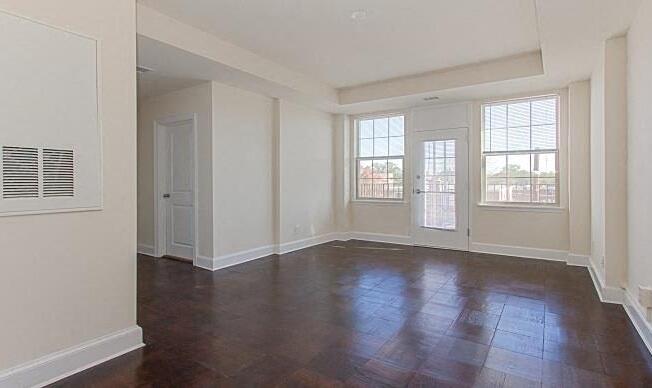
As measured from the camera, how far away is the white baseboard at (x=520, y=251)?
199 inches

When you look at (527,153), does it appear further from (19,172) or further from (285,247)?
(19,172)

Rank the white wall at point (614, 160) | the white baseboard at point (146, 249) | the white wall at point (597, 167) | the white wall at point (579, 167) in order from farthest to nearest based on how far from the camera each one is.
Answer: the white baseboard at point (146, 249), the white wall at point (579, 167), the white wall at point (597, 167), the white wall at point (614, 160)

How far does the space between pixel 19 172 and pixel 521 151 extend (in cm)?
569

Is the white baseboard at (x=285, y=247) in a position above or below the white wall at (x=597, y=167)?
below

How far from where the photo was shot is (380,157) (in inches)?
264

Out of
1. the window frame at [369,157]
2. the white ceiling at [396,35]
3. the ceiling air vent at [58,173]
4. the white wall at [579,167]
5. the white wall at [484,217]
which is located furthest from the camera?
the window frame at [369,157]

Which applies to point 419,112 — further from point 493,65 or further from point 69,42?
point 69,42

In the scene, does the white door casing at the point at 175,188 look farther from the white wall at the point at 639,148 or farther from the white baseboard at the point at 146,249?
the white wall at the point at 639,148

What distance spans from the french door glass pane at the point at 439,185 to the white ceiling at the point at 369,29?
157 centimetres

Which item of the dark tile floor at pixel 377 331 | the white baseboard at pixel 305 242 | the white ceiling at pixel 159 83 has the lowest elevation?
the dark tile floor at pixel 377 331

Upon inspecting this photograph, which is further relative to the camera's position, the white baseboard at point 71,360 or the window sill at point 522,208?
the window sill at point 522,208

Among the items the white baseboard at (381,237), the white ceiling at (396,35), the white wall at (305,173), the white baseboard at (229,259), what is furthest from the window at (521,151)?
the white baseboard at (229,259)

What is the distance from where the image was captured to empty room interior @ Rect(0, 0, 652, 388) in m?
2.09

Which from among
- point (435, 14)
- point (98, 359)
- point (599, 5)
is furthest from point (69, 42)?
point (599, 5)
